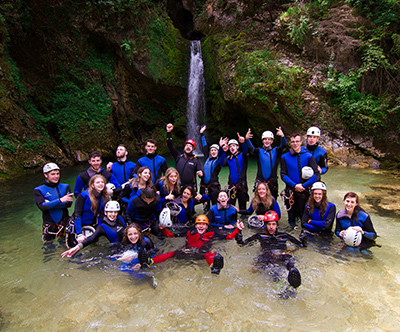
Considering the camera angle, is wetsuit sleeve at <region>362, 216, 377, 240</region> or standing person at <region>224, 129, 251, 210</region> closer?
wetsuit sleeve at <region>362, 216, 377, 240</region>

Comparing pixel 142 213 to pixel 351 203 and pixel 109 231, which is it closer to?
pixel 109 231

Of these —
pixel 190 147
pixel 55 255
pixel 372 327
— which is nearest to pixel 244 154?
pixel 190 147

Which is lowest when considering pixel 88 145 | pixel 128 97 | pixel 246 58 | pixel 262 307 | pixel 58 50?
pixel 262 307

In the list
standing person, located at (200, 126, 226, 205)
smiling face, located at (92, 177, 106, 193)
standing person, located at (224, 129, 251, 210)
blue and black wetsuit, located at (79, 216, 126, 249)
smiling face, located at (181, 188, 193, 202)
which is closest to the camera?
blue and black wetsuit, located at (79, 216, 126, 249)

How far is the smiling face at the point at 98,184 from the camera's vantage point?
15.2 ft

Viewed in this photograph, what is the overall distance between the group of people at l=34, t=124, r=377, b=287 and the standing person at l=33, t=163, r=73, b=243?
0.6 inches

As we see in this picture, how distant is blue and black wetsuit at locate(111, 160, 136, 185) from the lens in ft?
19.0

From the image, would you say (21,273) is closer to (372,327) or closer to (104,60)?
(372,327)

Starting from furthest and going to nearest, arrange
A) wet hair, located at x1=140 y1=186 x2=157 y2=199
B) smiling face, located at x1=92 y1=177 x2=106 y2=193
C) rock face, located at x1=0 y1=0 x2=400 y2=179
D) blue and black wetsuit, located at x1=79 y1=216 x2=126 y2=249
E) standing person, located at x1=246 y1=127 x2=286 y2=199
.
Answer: rock face, located at x1=0 y1=0 x2=400 y2=179
standing person, located at x1=246 y1=127 x2=286 y2=199
wet hair, located at x1=140 y1=186 x2=157 y2=199
smiling face, located at x1=92 y1=177 x2=106 y2=193
blue and black wetsuit, located at x1=79 y1=216 x2=126 y2=249

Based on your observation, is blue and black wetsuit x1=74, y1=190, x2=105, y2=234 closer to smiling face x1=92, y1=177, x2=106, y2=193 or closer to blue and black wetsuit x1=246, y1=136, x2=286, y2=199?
smiling face x1=92, y1=177, x2=106, y2=193

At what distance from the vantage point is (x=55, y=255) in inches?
176

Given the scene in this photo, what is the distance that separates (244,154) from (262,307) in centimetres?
350

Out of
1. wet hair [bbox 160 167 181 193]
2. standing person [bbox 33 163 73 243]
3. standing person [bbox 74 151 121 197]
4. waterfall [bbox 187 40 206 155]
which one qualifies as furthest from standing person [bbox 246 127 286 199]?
waterfall [bbox 187 40 206 155]

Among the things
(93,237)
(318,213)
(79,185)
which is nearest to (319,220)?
(318,213)
